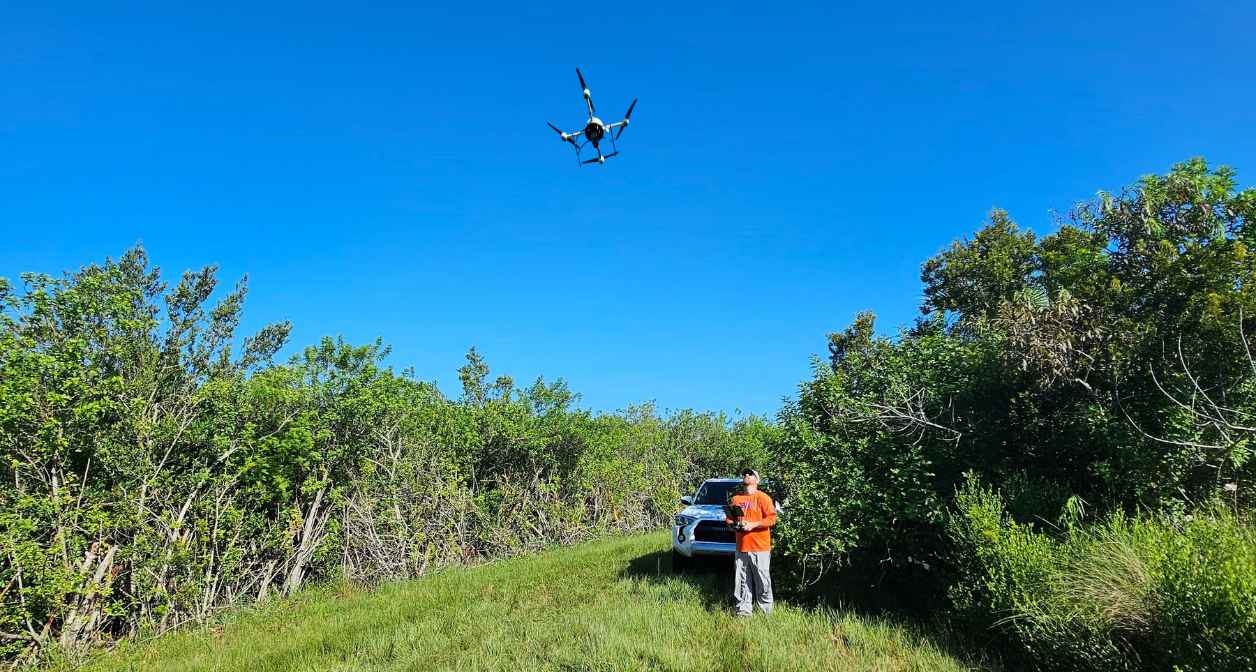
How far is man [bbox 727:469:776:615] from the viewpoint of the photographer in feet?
23.0

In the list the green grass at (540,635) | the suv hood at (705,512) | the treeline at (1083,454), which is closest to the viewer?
the treeline at (1083,454)

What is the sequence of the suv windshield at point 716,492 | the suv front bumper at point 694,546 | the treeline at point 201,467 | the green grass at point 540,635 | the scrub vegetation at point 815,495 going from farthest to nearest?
the suv windshield at point 716,492 < the suv front bumper at point 694,546 < the treeline at point 201,467 < the green grass at point 540,635 < the scrub vegetation at point 815,495

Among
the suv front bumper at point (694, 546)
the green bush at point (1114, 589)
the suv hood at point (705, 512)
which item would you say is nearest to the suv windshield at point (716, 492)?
the suv hood at point (705, 512)

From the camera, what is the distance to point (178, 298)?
9.61 metres

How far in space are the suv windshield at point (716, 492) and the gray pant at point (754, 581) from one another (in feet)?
11.8

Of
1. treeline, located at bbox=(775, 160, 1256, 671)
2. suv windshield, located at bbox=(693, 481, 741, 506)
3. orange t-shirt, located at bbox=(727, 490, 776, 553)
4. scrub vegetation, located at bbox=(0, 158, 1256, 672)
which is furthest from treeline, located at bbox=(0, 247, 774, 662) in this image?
treeline, located at bbox=(775, 160, 1256, 671)

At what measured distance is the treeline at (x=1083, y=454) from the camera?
421 centimetres

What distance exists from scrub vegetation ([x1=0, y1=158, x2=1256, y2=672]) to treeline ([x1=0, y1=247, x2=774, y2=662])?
0.04 meters

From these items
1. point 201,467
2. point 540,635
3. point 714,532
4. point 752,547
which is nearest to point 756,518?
point 752,547

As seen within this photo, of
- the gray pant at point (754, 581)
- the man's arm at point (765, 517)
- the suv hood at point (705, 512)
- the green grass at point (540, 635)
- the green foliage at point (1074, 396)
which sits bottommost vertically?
the green grass at point (540, 635)

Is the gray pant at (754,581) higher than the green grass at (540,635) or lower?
higher

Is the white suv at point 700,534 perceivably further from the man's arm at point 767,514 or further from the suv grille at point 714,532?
the man's arm at point 767,514

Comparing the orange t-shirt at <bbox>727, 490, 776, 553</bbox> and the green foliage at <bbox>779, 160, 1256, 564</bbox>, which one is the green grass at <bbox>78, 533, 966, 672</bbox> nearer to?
the orange t-shirt at <bbox>727, 490, 776, 553</bbox>

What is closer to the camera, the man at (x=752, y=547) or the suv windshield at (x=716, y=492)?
the man at (x=752, y=547)
